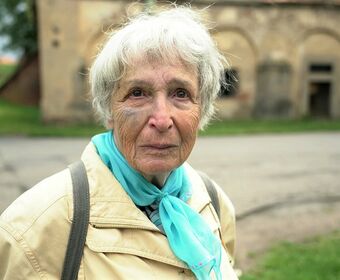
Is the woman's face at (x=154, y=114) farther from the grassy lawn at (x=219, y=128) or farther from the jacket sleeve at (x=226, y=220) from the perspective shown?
the grassy lawn at (x=219, y=128)

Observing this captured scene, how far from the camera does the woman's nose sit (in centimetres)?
181

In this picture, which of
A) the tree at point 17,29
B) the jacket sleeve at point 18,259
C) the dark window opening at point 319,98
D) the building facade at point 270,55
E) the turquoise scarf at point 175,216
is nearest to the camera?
the jacket sleeve at point 18,259

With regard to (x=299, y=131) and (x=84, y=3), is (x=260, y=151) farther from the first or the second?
(x=84, y=3)

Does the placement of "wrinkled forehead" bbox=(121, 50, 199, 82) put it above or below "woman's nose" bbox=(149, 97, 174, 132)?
above

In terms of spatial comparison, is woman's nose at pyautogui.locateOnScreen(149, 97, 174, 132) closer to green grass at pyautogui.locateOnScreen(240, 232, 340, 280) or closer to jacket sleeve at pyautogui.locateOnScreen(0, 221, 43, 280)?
jacket sleeve at pyautogui.locateOnScreen(0, 221, 43, 280)

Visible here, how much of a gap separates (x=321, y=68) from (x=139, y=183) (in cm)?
2111

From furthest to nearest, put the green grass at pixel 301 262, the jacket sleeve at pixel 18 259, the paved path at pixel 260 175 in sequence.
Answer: the paved path at pixel 260 175 < the green grass at pixel 301 262 < the jacket sleeve at pixel 18 259

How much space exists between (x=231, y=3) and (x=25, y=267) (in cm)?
1945

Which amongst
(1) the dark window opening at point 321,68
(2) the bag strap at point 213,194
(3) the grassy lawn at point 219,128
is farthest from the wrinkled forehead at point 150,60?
(1) the dark window opening at point 321,68

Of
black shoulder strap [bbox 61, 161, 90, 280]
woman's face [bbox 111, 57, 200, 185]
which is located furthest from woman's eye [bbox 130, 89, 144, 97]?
black shoulder strap [bbox 61, 161, 90, 280]

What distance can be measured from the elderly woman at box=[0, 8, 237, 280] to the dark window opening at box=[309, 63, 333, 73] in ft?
66.8

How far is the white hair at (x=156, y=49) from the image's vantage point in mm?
1794

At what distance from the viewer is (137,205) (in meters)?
1.80

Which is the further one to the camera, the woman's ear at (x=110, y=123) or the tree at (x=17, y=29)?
the tree at (x=17, y=29)
